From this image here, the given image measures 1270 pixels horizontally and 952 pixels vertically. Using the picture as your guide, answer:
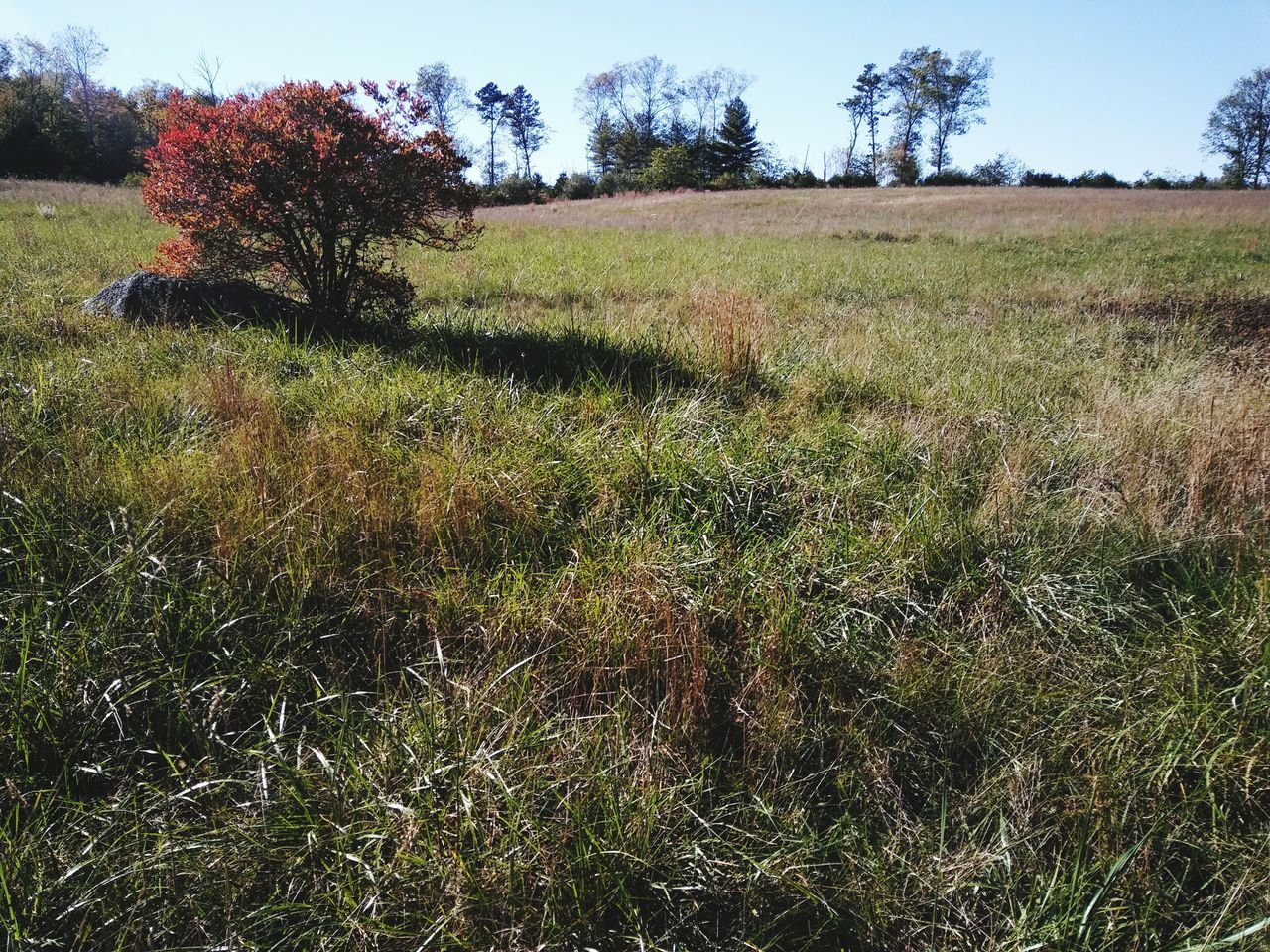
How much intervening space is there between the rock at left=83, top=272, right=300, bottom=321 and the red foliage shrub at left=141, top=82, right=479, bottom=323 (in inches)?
9.5

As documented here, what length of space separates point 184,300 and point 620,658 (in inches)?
211

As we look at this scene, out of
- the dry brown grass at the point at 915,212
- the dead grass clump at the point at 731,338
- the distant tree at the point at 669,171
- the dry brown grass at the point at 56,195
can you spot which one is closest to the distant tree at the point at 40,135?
the dry brown grass at the point at 56,195

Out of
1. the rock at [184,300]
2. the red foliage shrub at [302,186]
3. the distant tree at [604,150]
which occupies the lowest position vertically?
the rock at [184,300]

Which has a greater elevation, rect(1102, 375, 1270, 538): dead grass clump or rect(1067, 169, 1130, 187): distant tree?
Result: rect(1067, 169, 1130, 187): distant tree

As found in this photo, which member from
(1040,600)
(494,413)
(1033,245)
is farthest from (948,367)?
(1033,245)

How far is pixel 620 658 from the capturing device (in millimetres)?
2104

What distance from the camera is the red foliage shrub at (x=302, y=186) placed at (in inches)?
200

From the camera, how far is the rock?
529cm

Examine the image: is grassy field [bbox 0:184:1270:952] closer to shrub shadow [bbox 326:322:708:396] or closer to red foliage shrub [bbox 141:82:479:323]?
shrub shadow [bbox 326:322:708:396]

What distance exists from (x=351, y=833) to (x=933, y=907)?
1350 millimetres

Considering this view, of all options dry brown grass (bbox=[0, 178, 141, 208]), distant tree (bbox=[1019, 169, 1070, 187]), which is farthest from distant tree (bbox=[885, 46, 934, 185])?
dry brown grass (bbox=[0, 178, 141, 208])

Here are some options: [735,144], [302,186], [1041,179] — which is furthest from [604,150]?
[302,186]

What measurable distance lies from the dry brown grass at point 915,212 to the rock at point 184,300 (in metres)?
13.5

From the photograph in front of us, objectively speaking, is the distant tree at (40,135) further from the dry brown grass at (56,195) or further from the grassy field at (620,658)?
the grassy field at (620,658)
